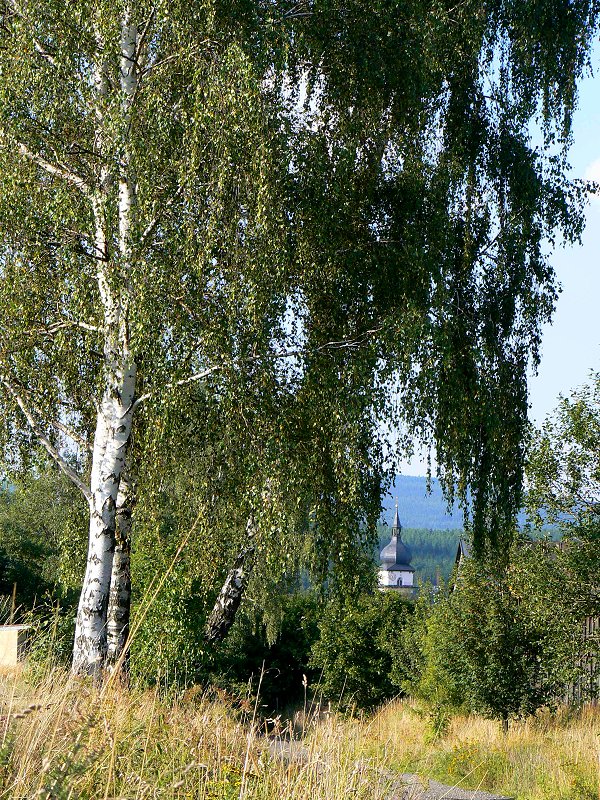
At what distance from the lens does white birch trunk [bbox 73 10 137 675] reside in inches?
333

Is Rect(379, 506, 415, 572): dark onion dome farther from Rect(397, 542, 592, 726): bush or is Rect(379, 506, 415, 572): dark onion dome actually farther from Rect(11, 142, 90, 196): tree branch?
Rect(11, 142, 90, 196): tree branch

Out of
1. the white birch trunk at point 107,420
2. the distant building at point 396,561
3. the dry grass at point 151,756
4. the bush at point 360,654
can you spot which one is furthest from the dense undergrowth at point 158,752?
the distant building at point 396,561

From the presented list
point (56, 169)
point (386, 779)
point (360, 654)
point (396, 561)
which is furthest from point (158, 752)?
point (396, 561)

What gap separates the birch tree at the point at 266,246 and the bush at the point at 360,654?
42.1 ft

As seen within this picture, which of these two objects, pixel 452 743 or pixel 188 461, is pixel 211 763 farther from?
pixel 452 743

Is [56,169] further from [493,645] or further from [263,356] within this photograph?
[493,645]

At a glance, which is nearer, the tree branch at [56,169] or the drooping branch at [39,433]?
the tree branch at [56,169]

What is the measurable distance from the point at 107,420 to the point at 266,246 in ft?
7.96

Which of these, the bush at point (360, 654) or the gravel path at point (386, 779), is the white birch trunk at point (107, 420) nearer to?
the gravel path at point (386, 779)

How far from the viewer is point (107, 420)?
363 inches

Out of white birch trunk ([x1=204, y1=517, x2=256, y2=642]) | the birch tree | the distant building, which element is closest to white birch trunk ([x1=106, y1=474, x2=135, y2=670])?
the birch tree

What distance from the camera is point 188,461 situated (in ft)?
33.2

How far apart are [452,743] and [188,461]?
6642 millimetres

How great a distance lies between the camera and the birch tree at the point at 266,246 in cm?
812
